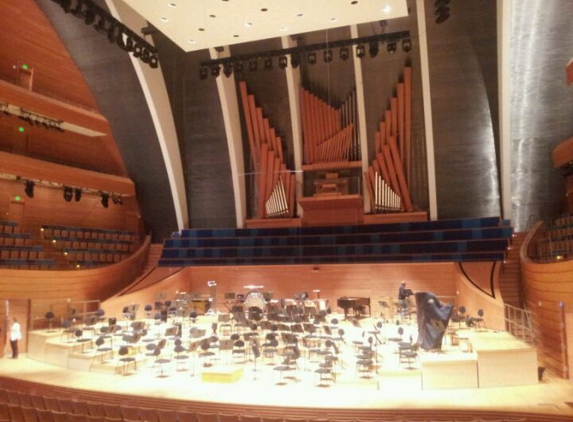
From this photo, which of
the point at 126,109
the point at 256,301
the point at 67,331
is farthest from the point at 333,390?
the point at 126,109

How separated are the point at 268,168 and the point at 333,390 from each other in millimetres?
10182

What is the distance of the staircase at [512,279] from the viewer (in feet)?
43.4

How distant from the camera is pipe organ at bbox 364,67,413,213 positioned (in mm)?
15352

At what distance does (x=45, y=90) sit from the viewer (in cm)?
1527

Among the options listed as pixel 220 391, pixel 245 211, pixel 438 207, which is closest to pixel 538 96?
pixel 438 207

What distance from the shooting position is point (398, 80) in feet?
51.3

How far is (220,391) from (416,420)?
2.81 m

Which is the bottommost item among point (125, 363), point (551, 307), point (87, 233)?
point (125, 363)

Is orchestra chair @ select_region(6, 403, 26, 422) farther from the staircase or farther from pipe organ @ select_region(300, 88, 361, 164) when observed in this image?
pipe organ @ select_region(300, 88, 361, 164)

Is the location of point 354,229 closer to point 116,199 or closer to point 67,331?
point 116,199

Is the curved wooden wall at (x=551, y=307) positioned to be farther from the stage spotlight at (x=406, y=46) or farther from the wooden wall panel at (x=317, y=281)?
the stage spotlight at (x=406, y=46)

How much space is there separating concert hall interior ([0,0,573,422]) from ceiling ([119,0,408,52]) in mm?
54

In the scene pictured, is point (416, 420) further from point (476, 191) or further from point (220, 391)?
point (476, 191)

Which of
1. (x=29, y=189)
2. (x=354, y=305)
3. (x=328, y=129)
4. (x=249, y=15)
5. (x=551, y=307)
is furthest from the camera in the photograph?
(x=328, y=129)
